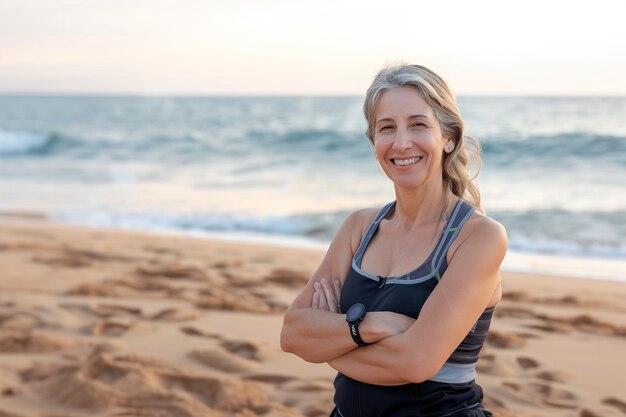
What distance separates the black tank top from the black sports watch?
0.27 ft

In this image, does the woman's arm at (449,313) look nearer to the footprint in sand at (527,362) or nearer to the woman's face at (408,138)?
the woman's face at (408,138)

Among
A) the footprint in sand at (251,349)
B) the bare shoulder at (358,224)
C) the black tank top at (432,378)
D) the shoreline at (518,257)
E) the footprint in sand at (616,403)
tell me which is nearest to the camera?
the black tank top at (432,378)

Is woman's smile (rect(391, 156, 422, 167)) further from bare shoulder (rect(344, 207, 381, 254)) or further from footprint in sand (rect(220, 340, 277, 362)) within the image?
footprint in sand (rect(220, 340, 277, 362))

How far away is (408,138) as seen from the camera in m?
2.64

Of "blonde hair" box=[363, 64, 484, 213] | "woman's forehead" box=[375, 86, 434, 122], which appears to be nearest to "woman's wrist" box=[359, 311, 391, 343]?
"blonde hair" box=[363, 64, 484, 213]

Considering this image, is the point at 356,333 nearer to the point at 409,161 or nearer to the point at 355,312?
the point at 355,312

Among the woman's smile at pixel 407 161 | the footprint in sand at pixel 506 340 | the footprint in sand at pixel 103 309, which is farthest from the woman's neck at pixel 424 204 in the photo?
the footprint in sand at pixel 103 309

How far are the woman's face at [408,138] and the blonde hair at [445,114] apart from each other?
3 cm

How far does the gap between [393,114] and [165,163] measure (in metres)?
19.3

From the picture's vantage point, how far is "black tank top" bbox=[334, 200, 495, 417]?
2533mm

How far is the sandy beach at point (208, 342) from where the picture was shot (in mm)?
4113

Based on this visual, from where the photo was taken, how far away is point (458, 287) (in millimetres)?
2418

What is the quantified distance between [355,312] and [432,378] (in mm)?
340

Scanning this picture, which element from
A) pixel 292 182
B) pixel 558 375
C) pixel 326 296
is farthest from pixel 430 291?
pixel 292 182
